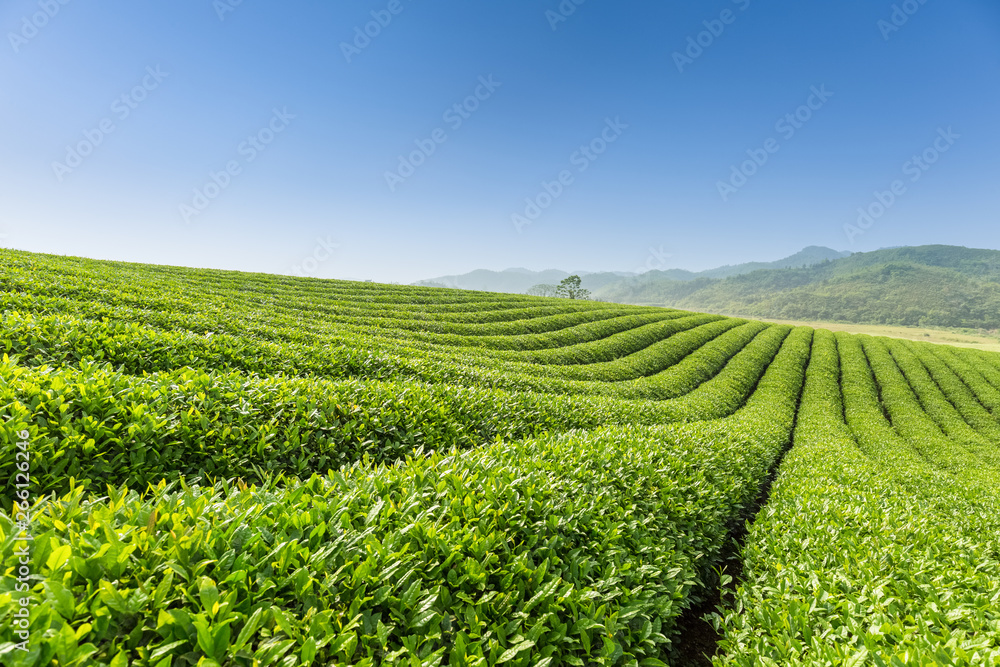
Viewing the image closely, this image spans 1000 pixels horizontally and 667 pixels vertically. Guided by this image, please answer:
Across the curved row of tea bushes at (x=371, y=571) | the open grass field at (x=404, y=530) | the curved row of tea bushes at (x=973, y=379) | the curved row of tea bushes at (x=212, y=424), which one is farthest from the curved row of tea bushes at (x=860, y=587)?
the curved row of tea bushes at (x=973, y=379)

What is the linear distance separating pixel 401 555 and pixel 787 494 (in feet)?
27.9

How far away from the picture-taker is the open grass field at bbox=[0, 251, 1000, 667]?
2.30 m

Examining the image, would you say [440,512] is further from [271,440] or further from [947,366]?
[947,366]

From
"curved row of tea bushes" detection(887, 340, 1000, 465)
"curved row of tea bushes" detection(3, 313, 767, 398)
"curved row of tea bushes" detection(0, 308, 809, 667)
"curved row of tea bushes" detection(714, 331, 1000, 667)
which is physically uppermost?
"curved row of tea bushes" detection(3, 313, 767, 398)

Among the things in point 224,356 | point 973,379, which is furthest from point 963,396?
point 224,356

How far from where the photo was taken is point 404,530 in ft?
10.6

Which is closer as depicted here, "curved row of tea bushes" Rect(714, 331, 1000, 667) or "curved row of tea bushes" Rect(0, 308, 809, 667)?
"curved row of tea bushes" Rect(0, 308, 809, 667)

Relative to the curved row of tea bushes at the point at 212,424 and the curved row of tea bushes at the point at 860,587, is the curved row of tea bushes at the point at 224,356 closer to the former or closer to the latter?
the curved row of tea bushes at the point at 212,424

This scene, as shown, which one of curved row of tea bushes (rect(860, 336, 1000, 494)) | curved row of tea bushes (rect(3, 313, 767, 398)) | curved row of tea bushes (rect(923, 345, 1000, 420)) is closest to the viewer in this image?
curved row of tea bushes (rect(3, 313, 767, 398))

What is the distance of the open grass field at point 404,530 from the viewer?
2.30m

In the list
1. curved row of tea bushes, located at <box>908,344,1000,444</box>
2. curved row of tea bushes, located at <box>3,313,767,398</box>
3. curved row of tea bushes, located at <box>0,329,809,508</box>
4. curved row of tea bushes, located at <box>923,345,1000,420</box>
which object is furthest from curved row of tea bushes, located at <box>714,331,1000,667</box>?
curved row of tea bushes, located at <box>923,345,1000,420</box>

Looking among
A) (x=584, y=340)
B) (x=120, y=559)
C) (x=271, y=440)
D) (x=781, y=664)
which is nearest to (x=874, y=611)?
(x=781, y=664)

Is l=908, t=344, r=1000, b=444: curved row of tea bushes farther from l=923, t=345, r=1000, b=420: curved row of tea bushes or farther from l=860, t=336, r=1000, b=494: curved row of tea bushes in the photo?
l=860, t=336, r=1000, b=494: curved row of tea bushes

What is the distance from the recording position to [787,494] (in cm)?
792
